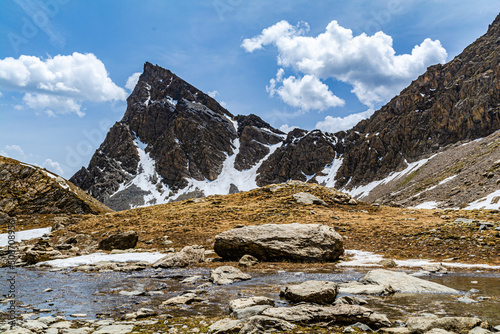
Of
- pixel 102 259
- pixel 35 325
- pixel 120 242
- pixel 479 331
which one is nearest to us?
pixel 479 331

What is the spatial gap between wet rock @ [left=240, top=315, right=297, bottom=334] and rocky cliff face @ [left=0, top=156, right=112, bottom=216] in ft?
141

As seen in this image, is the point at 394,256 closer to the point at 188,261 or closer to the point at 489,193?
the point at 188,261

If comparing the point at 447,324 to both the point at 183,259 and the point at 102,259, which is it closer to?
the point at 183,259

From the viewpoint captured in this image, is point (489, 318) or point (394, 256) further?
Answer: point (394, 256)

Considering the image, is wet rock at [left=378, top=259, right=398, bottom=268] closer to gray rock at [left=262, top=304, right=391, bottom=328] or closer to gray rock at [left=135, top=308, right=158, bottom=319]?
gray rock at [left=262, top=304, right=391, bottom=328]

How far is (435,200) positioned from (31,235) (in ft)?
276


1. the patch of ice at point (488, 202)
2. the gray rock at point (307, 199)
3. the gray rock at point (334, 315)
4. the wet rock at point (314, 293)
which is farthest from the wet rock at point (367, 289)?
the patch of ice at point (488, 202)

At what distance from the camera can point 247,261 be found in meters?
18.4

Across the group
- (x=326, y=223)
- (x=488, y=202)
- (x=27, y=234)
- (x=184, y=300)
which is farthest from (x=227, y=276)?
(x=488, y=202)

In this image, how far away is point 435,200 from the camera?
77.6 m

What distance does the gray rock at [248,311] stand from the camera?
27.9ft

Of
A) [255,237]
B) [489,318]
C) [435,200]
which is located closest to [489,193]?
[435,200]

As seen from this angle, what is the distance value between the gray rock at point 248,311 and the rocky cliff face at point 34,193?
41719 millimetres

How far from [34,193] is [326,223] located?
3867cm
